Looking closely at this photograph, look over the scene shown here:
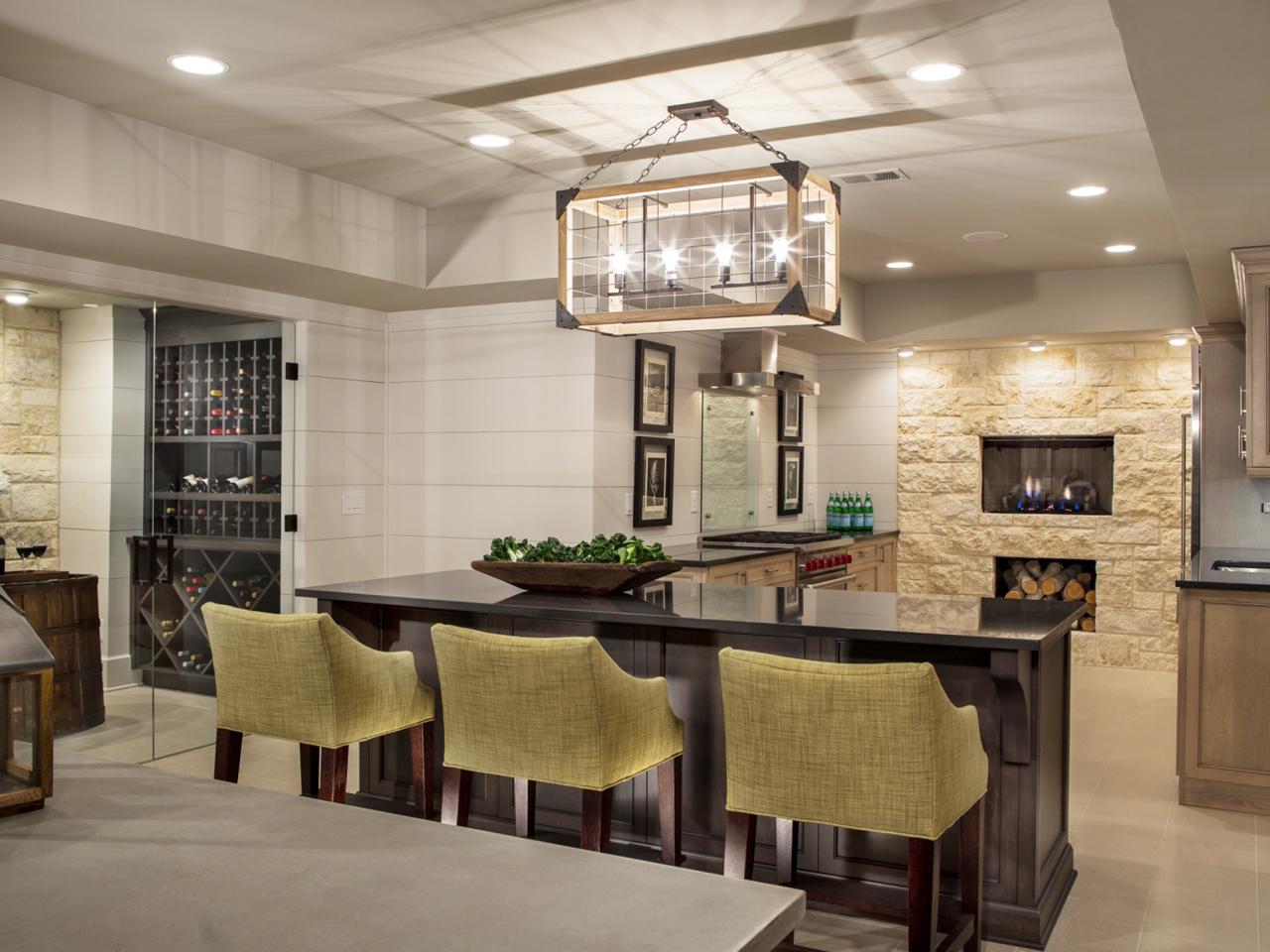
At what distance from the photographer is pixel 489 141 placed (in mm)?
4262

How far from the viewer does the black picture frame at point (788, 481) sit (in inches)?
308

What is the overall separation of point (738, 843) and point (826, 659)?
71 centimetres

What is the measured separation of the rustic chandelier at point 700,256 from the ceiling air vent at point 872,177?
119 centimetres

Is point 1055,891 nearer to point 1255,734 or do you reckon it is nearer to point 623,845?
point 623,845

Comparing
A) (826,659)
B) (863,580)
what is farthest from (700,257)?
(863,580)

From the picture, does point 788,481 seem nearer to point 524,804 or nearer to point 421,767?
point 421,767

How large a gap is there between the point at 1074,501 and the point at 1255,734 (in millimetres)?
3582

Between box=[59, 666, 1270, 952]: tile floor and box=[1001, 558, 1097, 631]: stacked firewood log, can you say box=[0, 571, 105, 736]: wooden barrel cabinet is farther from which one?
box=[1001, 558, 1097, 631]: stacked firewood log

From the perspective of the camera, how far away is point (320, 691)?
312 cm

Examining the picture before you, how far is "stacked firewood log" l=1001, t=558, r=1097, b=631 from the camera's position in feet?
25.7

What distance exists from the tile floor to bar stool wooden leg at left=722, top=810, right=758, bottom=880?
56 centimetres

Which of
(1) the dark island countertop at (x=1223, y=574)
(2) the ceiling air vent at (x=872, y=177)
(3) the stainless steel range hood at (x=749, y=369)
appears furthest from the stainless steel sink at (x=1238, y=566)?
(3) the stainless steel range hood at (x=749, y=369)

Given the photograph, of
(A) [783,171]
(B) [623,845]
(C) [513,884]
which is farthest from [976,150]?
(C) [513,884]

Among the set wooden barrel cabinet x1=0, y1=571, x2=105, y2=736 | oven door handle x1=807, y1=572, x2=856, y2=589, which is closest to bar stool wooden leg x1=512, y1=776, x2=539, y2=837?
wooden barrel cabinet x1=0, y1=571, x2=105, y2=736
